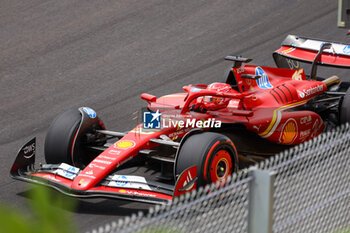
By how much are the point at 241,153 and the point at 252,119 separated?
535mm

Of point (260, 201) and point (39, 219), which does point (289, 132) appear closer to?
point (260, 201)

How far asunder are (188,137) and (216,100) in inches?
37.4

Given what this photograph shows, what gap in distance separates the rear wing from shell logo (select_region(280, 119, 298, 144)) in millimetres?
1637

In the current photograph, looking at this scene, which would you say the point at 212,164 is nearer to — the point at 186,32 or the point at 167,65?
the point at 167,65

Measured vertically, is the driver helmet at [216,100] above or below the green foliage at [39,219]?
below

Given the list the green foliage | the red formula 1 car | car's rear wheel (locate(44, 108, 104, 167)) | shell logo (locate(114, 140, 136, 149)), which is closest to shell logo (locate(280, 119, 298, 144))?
the red formula 1 car

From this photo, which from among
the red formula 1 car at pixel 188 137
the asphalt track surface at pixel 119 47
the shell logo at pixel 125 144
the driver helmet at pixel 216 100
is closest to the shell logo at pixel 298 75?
the red formula 1 car at pixel 188 137

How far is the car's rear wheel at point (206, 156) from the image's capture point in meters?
Answer: 6.56

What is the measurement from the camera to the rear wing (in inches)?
363

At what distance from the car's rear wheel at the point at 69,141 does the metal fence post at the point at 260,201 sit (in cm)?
387

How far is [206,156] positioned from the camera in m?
6.57

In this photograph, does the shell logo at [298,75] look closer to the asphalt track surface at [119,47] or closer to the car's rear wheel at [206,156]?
the car's rear wheel at [206,156]

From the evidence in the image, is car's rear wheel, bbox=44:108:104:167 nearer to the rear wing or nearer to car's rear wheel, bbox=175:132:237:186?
car's rear wheel, bbox=175:132:237:186

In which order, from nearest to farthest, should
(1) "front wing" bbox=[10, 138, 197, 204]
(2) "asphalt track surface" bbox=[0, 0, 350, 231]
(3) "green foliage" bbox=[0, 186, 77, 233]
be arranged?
1. (3) "green foliage" bbox=[0, 186, 77, 233]
2. (1) "front wing" bbox=[10, 138, 197, 204]
3. (2) "asphalt track surface" bbox=[0, 0, 350, 231]
